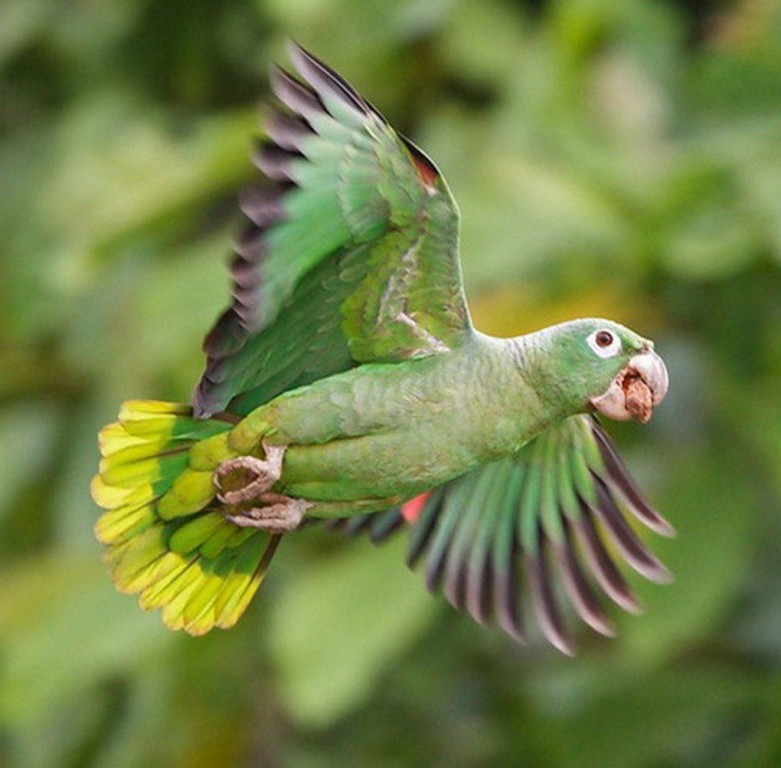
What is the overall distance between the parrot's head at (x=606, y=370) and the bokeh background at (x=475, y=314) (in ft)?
5.20

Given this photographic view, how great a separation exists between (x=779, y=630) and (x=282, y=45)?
1532mm

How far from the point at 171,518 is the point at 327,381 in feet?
0.52

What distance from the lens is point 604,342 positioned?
113cm

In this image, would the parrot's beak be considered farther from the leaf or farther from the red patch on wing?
the leaf

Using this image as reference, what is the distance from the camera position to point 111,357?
3.46 m

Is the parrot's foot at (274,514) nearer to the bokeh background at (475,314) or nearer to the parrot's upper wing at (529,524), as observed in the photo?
the parrot's upper wing at (529,524)

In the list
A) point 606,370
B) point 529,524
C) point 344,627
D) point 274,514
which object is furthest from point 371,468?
point 344,627

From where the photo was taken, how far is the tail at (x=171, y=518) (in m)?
1.25

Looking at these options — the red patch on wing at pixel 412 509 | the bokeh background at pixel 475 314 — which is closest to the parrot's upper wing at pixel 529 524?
the red patch on wing at pixel 412 509

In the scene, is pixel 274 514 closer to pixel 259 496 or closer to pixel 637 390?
pixel 259 496

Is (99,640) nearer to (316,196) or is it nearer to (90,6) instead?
(90,6)

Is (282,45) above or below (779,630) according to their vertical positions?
above

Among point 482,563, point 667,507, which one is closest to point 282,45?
point 667,507

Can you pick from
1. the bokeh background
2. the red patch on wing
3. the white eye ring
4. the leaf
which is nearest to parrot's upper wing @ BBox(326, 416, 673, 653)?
the red patch on wing
